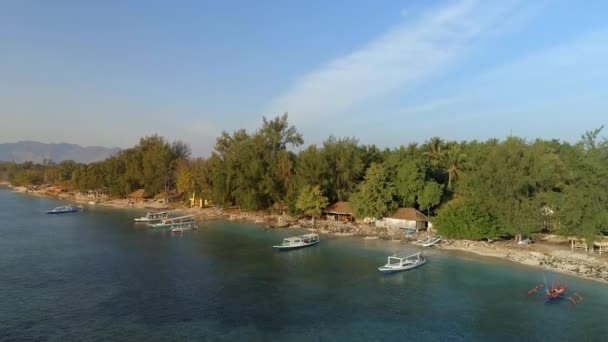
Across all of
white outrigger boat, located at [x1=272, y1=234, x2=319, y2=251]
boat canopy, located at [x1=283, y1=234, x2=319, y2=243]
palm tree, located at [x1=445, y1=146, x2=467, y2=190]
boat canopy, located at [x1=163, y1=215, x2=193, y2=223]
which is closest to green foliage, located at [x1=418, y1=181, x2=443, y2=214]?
palm tree, located at [x1=445, y1=146, x2=467, y2=190]

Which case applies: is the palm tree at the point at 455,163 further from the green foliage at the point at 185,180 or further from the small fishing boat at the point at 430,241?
the green foliage at the point at 185,180

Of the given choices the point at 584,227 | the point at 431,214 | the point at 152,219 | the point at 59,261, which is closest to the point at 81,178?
the point at 152,219

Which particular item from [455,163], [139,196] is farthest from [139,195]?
[455,163]

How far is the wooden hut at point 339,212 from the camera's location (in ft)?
181

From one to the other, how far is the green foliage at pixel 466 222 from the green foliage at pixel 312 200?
17.1 m

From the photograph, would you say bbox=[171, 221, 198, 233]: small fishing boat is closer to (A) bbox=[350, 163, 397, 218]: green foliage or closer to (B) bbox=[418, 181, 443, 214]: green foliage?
(A) bbox=[350, 163, 397, 218]: green foliage

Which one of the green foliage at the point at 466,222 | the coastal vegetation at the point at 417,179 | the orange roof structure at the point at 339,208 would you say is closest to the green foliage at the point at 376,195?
Result: the coastal vegetation at the point at 417,179

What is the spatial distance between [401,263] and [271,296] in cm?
1275

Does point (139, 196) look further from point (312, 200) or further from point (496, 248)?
point (496, 248)

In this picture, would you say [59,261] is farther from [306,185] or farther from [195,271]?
[306,185]

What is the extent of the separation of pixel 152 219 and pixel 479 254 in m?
49.5

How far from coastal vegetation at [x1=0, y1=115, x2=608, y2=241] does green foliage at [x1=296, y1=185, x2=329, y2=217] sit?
15 centimetres

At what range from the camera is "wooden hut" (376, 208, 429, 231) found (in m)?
48.3

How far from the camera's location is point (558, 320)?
79.2 ft
